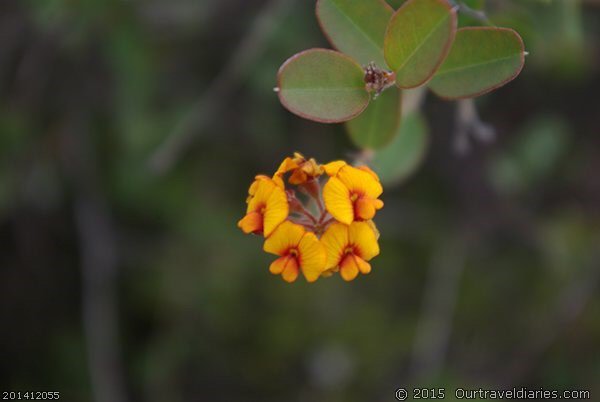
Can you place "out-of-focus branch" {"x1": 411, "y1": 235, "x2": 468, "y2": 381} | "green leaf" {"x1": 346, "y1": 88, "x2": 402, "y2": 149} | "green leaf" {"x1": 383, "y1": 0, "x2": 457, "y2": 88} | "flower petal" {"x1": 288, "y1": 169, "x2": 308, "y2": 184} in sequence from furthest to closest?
"out-of-focus branch" {"x1": 411, "y1": 235, "x2": 468, "y2": 381}, "green leaf" {"x1": 346, "y1": 88, "x2": 402, "y2": 149}, "flower petal" {"x1": 288, "y1": 169, "x2": 308, "y2": 184}, "green leaf" {"x1": 383, "y1": 0, "x2": 457, "y2": 88}

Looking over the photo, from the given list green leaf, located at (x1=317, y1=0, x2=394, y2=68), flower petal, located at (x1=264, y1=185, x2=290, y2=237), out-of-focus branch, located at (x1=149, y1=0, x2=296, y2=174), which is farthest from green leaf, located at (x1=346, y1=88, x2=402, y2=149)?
out-of-focus branch, located at (x1=149, y1=0, x2=296, y2=174)

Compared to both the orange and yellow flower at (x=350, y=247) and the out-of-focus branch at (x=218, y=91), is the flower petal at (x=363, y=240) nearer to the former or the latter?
the orange and yellow flower at (x=350, y=247)

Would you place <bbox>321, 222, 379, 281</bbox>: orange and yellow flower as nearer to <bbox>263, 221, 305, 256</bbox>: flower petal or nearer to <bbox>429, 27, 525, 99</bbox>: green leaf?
<bbox>263, 221, 305, 256</bbox>: flower petal

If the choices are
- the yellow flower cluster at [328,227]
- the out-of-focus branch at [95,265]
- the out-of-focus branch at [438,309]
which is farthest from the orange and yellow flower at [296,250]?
the out-of-focus branch at [95,265]

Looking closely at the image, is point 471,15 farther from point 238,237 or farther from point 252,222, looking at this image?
point 238,237

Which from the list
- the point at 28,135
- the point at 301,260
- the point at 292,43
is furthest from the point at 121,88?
the point at 301,260
